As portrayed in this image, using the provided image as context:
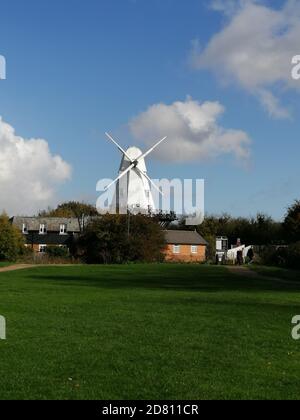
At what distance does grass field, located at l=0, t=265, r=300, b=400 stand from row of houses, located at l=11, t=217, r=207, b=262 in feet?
209

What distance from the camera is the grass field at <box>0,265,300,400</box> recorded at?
8.46m

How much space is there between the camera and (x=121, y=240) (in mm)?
65000

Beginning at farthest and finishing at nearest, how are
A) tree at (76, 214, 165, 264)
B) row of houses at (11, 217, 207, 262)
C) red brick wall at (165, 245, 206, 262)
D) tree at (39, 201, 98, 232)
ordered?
tree at (39, 201, 98, 232)
row of houses at (11, 217, 207, 262)
red brick wall at (165, 245, 206, 262)
tree at (76, 214, 165, 264)

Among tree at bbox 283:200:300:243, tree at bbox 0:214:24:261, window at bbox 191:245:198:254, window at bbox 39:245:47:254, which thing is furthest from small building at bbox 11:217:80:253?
tree at bbox 283:200:300:243

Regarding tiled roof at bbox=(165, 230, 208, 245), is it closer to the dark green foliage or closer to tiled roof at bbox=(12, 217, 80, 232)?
the dark green foliage

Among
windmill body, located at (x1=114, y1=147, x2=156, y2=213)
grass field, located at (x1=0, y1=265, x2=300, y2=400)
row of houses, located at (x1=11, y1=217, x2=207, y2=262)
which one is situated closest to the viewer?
grass field, located at (x1=0, y1=265, x2=300, y2=400)

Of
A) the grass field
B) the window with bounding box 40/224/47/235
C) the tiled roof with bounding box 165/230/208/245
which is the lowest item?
the grass field

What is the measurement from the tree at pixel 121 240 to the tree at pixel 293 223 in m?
15.2

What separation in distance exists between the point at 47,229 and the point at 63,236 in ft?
8.00

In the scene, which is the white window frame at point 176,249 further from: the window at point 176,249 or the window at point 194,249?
the window at point 194,249

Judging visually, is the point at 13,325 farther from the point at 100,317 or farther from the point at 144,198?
the point at 144,198

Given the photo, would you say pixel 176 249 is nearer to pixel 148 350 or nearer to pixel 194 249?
pixel 194 249

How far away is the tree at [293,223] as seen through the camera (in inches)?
2805

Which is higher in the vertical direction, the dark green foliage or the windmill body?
the windmill body
